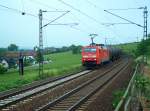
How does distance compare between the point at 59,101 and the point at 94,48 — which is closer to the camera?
the point at 59,101

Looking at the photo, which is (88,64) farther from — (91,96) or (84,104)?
(84,104)

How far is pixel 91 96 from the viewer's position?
2105cm

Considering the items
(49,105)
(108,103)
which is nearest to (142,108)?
(108,103)

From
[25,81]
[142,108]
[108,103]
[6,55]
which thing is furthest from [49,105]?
[6,55]

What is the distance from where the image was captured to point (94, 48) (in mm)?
46781

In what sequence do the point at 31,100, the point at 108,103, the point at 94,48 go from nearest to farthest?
the point at 108,103
the point at 31,100
the point at 94,48

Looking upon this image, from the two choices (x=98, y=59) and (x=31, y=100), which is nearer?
(x=31, y=100)

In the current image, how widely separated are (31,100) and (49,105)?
259cm

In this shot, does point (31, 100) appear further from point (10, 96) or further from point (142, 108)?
point (142, 108)

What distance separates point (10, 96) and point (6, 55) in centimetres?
9648

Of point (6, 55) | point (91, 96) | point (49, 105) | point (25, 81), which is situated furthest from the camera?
point (6, 55)

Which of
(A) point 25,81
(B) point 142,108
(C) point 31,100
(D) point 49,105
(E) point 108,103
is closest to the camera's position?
(B) point 142,108

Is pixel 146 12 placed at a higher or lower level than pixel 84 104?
higher

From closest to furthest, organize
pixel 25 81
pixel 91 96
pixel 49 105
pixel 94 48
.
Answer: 1. pixel 49 105
2. pixel 91 96
3. pixel 25 81
4. pixel 94 48
